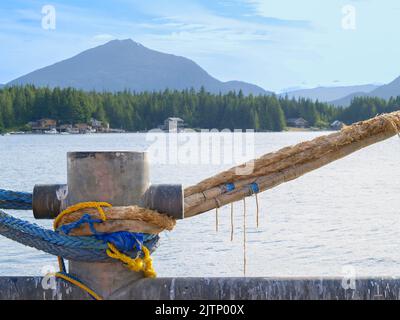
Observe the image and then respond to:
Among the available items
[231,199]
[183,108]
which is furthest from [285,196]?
[183,108]

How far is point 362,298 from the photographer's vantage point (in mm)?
3006

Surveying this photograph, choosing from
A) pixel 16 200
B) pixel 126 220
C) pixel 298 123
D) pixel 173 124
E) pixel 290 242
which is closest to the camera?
pixel 126 220

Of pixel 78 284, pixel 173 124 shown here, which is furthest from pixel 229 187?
pixel 173 124

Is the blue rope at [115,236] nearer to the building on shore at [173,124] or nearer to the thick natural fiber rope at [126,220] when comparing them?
the thick natural fiber rope at [126,220]

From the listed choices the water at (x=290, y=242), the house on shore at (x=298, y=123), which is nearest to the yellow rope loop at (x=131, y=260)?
the water at (x=290, y=242)

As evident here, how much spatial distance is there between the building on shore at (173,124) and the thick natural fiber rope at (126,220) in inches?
6224

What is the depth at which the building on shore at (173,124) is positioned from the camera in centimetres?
16169

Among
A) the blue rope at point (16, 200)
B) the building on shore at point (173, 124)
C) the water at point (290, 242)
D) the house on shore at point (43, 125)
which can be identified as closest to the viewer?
the blue rope at point (16, 200)

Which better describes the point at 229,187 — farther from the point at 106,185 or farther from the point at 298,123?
the point at 298,123

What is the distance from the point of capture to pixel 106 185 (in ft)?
9.80

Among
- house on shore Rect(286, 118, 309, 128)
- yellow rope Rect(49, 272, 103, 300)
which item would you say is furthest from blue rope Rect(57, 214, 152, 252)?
house on shore Rect(286, 118, 309, 128)

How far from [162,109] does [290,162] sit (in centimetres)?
16251
